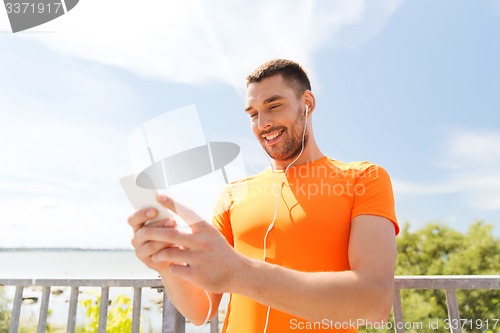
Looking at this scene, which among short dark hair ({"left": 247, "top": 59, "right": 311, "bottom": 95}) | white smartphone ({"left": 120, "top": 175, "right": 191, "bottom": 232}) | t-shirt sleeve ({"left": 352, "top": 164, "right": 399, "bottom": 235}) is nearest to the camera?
white smartphone ({"left": 120, "top": 175, "right": 191, "bottom": 232})

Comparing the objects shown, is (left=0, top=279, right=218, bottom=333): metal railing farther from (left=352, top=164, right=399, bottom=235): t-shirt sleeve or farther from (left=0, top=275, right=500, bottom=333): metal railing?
(left=352, top=164, right=399, bottom=235): t-shirt sleeve

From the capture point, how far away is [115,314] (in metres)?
2.96

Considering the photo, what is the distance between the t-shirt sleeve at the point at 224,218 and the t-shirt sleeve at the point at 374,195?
1.89ft

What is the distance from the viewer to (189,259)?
701mm

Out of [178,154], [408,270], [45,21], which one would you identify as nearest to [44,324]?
[45,21]

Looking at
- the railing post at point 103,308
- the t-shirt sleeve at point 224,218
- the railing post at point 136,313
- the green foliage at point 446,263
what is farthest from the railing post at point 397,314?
the green foliage at point 446,263

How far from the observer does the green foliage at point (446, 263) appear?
5770 millimetres

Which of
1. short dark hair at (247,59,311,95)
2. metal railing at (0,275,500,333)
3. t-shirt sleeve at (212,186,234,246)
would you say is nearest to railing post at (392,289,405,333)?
metal railing at (0,275,500,333)

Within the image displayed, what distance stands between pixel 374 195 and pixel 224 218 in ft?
2.20

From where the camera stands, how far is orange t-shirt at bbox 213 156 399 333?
127 cm

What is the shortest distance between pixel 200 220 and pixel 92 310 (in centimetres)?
294

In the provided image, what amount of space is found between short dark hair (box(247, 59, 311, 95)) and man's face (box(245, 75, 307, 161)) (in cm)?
3

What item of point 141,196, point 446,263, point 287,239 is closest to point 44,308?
point 287,239

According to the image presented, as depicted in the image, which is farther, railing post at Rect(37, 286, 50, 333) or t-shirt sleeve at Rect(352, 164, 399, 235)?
railing post at Rect(37, 286, 50, 333)
